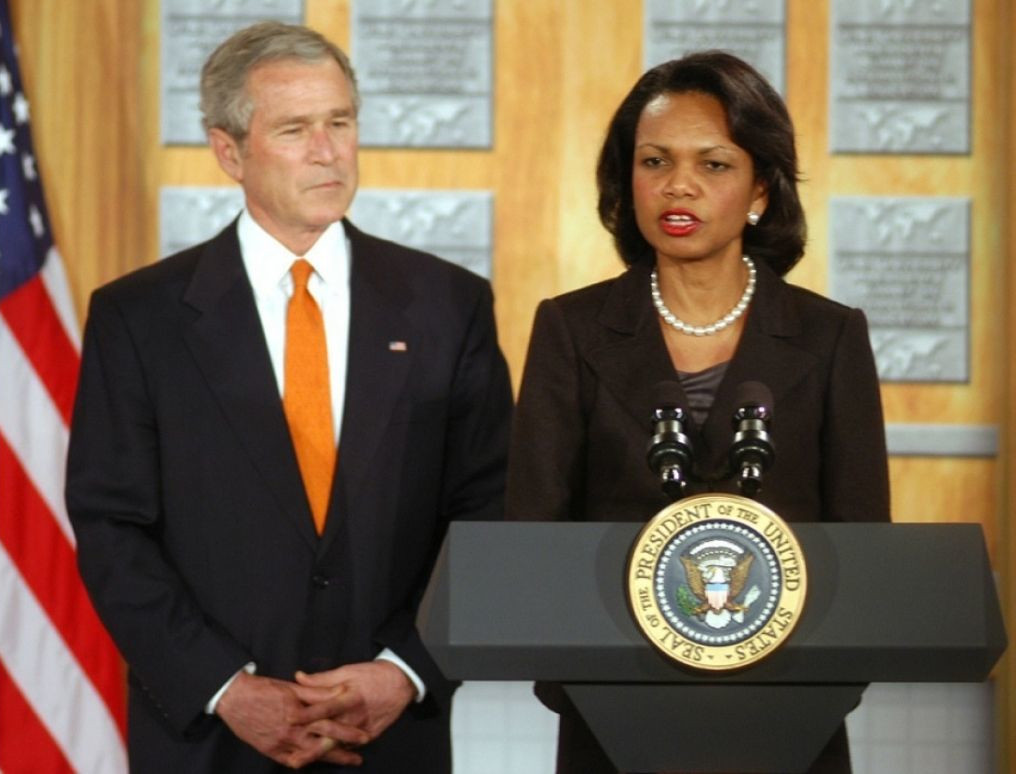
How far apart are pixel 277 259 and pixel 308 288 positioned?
0.06 m

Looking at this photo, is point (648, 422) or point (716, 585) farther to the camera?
point (648, 422)

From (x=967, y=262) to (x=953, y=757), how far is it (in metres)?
1.11

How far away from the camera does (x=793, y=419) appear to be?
2000mm

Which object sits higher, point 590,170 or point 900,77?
point 900,77

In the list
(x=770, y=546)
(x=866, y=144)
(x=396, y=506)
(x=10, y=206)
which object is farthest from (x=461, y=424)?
(x=866, y=144)

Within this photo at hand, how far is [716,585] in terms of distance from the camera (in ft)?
5.24

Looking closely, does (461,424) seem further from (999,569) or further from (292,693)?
(999,569)

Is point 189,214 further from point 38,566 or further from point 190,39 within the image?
point 38,566

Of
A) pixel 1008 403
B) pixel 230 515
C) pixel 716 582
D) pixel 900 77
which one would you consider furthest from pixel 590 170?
pixel 716 582

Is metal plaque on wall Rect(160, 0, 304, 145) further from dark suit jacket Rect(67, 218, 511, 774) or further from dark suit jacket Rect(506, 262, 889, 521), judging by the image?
dark suit jacket Rect(506, 262, 889, 521)

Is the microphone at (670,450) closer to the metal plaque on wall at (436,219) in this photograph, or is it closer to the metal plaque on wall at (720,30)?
the metal plaque on wall at (436,219)

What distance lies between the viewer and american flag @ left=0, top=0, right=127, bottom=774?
3449 mm

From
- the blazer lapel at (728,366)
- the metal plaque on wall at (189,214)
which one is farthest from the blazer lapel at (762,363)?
the metal plaque on wall at (189,214)

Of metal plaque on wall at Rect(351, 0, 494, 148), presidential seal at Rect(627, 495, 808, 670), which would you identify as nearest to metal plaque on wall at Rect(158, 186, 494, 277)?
metal plaque on wall at Rect(351, 0, 494, 148)
